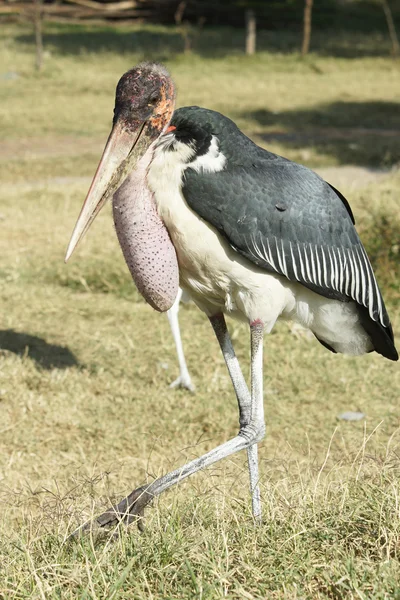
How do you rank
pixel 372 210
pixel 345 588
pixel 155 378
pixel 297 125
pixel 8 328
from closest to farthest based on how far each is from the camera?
1. pixel 345 588
2. pixel 155 378
3. pixel 8 328
4. pixel 372 210
5. pixel 297 125

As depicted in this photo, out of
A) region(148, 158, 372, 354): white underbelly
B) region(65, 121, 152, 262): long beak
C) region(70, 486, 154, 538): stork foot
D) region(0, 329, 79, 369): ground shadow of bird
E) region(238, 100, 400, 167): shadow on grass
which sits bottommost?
region(238, 100, 400, 167): shadow on grass

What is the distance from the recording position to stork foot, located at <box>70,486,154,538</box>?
236cm

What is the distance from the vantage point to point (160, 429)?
3.86 metres

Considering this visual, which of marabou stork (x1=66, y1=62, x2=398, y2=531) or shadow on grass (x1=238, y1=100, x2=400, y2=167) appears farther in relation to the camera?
shadow on grass (x1=238, y1=100, x2=400, y2=167)

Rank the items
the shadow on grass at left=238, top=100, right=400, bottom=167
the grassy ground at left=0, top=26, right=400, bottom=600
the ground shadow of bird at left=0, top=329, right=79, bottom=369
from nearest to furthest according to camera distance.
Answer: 1. the grassy ground at left=0, top=26, right=400, bottom=600
2. the ground shadow of bird at left=0, top=329, right=79, bottom=369
3. the shadow on grass at left=238, top=100, right=400, bottom=167

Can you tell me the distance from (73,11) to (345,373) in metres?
17.2

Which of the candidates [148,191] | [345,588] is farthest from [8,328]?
[345,588]

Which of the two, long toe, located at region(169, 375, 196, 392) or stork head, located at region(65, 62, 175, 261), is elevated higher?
stork head, located at region(65, 62, 175, 261)

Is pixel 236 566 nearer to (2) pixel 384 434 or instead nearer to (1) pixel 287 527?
(1) pixel 287 527

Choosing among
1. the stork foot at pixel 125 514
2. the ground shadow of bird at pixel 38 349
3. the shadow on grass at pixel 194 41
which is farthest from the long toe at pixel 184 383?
the shadow on grass at pixel 194 41

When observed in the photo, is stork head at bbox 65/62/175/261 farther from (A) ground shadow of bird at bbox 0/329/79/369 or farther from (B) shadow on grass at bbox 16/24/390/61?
(B) shadow on grass at bbox 16/24/390/61

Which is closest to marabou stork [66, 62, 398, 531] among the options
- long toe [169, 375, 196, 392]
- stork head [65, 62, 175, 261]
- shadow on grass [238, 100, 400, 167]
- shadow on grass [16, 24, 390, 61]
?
stork head [65, 62, 175, 261]

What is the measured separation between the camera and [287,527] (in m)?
2.37

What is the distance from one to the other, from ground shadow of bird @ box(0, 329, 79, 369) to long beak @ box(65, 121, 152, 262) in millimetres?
1941
